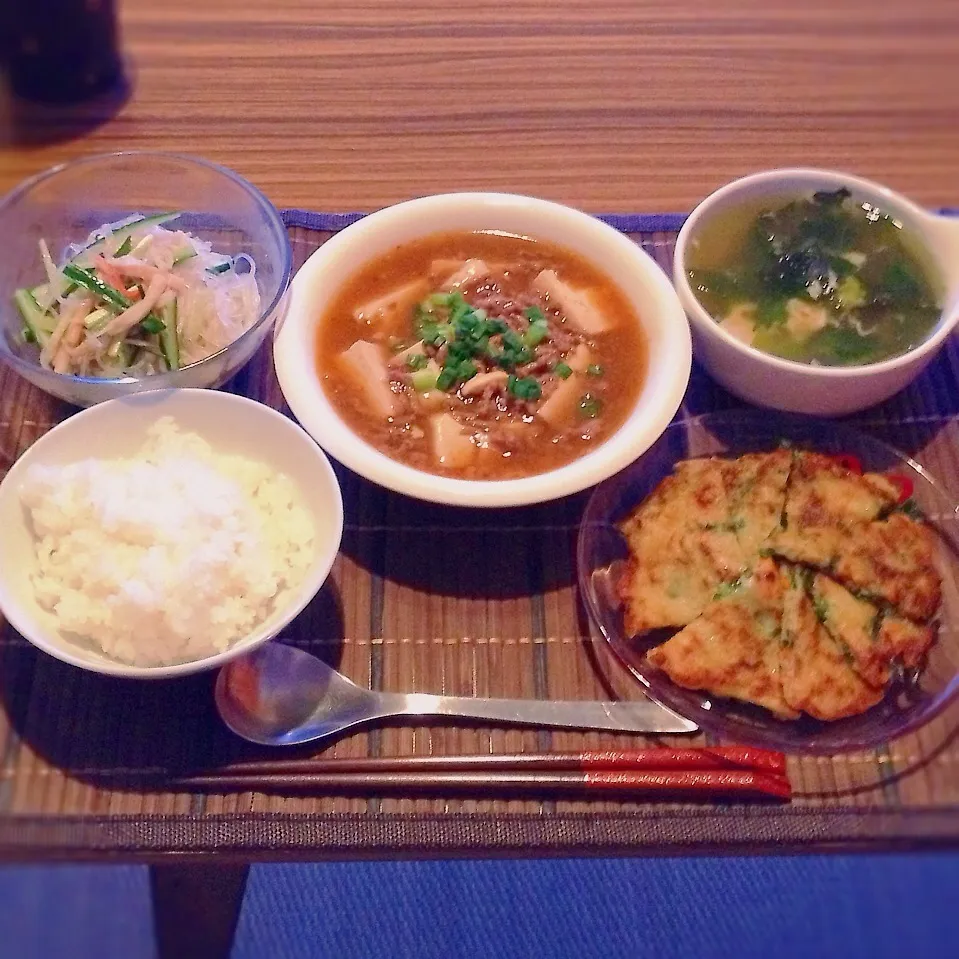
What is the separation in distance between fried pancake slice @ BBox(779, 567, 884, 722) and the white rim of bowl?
0.55 meters

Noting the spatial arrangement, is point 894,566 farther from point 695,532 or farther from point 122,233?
point 122,233

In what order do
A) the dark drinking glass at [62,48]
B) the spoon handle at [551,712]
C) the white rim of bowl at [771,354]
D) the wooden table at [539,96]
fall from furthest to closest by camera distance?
the wooden table at [539,96] < the dark drinking glass at [62,48] < the white rim of bowl at [771,354] < the spoon handle at [551,712]

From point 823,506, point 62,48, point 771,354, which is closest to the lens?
point 823,506

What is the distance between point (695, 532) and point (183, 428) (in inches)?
44.3

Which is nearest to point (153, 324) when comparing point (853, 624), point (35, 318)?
point (35, 318)

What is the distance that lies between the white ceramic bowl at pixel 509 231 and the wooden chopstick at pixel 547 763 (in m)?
→ 0.50

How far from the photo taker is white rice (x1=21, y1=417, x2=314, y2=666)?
156cm

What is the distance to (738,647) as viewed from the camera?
65.3 inches

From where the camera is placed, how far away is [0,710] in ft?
5.44

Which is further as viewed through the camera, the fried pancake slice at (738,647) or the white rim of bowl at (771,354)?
the white rim of bowl at (771,354)

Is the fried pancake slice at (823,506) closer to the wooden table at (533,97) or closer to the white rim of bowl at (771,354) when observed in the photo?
the white rim of bowl at (771,354)

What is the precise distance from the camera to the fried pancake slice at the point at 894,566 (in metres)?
1.74

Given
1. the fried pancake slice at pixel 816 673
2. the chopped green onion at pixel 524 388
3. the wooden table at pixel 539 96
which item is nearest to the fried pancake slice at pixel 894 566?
the fried pancake slice at pixel 816 673

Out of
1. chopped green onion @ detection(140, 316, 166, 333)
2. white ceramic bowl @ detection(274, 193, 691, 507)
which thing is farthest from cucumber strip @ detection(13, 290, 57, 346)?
white ceramic bowl @ detection(274, 193, 691, 507)
